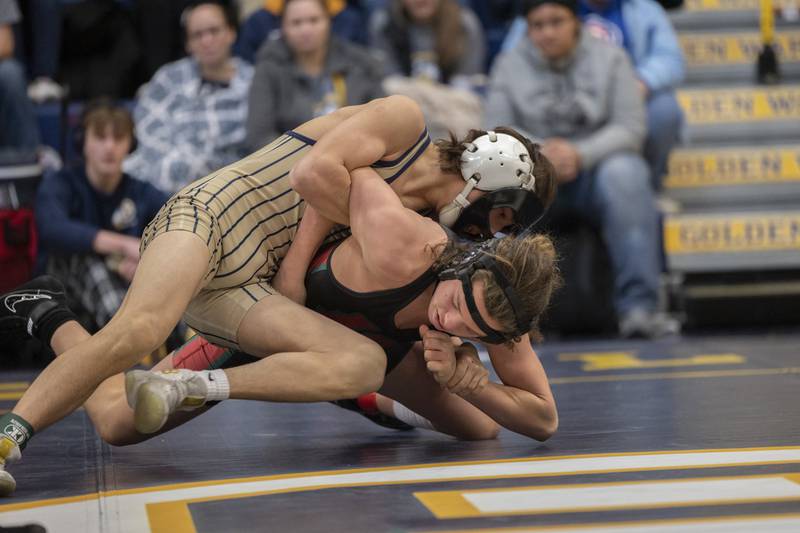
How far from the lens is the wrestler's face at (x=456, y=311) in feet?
10.1

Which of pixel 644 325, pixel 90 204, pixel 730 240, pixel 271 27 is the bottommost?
pixel 644 325

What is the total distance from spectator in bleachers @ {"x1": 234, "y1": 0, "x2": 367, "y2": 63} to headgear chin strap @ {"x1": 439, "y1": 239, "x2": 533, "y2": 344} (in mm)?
4141

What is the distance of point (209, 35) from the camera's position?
6.43m

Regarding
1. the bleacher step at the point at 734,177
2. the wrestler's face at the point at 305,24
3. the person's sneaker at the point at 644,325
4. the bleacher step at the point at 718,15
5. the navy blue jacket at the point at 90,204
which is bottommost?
the person's sneaker at the point at 644,325

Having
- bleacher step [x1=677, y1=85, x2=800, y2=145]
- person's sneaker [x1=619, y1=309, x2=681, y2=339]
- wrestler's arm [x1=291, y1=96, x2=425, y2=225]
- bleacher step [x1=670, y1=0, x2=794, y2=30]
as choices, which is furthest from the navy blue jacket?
bleacher step [x1=670, y1=0, x2=794, y2=30]

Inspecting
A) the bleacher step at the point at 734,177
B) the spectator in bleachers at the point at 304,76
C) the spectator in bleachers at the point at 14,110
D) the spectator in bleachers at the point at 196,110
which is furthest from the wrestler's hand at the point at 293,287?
the bleacher step at the point at 734,177

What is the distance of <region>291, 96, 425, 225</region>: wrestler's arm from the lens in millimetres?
3311

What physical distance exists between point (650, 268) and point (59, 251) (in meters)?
2.66

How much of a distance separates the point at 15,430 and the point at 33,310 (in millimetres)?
725

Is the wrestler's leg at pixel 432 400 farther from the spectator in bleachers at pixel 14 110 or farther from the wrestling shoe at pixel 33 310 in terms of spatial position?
the spectator in bleachers at pixel 14 110

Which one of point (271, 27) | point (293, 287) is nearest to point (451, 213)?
point (293, 287)

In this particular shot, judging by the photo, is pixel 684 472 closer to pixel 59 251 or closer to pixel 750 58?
pixel 59 251

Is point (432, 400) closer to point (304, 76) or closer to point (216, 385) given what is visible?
point (216, 385)

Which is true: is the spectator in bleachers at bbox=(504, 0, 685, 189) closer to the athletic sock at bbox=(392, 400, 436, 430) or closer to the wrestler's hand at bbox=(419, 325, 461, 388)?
the athletic sock at bbox=(392, 400, 436, 430)
